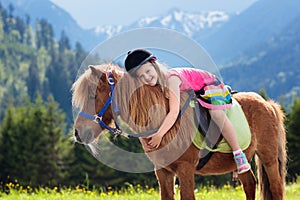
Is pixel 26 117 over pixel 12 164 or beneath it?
over

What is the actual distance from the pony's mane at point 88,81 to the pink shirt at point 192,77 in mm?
698

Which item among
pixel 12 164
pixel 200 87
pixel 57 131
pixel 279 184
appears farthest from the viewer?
pixel 57 131

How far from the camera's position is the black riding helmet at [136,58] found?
4996 millimetres

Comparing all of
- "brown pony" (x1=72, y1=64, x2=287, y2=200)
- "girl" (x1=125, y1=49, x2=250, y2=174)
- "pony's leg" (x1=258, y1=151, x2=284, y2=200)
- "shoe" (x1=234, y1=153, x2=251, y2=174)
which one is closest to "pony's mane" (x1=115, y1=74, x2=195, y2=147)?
"brown pony" (x1=72, y1=64, x2=287, y2=200)

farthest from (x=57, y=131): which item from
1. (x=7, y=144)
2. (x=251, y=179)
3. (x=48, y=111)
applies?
(x=251, y=179)

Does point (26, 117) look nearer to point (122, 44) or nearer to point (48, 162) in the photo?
point (48, 162)

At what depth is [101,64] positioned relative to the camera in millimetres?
5461

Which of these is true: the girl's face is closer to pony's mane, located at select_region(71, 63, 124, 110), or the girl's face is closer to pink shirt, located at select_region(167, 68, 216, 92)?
pink shirt, located at select_region(167, 68, 216, 92)

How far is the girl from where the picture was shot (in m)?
5.03

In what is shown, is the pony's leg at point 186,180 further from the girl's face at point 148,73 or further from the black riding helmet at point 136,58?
the black riding helmet at point 136,58

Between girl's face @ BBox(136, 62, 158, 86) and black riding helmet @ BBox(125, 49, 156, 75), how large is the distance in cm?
5

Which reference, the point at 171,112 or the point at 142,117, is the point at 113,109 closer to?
the point at 142,117

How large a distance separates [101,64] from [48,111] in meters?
46.7

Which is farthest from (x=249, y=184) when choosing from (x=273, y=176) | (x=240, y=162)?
(x=240, y=162)
